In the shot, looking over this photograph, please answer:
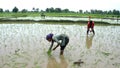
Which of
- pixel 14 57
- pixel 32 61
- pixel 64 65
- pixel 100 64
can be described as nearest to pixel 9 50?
pixel 14 57

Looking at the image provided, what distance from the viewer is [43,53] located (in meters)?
8.88

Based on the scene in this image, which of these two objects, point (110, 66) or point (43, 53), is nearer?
point (110, 66)

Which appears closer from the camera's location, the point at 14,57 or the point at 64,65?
the point at 64,65

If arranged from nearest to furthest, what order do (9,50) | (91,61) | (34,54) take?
(91,61) → (34,54) → (9,50)

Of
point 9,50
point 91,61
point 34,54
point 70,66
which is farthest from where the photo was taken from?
point 9,50

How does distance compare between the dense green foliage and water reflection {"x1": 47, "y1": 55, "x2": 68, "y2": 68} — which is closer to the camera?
water reflection {"x1": 47, "y1": 55, "x2": 68, "y2": 68}

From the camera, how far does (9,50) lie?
934 centimetres

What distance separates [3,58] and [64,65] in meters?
2.24

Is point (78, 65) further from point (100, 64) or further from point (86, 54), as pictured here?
point (86, 54)

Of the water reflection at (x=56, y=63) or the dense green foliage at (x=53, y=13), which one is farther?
the dense green foliage at (x=53, y=13)

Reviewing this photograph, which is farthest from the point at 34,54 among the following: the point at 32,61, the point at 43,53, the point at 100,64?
the point at 100,64

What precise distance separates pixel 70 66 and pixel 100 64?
3.41ft

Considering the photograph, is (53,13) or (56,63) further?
(53,13)

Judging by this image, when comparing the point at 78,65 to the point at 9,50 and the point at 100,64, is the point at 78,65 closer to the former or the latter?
the point at 100,64
